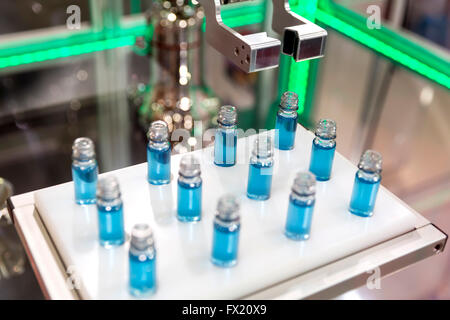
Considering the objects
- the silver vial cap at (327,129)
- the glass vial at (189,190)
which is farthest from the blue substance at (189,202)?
the silver vial cap at (327,129)

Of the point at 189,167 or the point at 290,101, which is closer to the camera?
the point at 189,167

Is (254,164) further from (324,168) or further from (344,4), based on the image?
(344,4)

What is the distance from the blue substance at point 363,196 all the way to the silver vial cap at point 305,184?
0.32 ft

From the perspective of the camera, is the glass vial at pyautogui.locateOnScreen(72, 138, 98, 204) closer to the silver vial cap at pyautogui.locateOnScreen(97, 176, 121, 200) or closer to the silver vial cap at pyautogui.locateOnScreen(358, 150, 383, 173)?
the silver vial cap at pyautogui.locateOnScreen(97, 176, 121, 200)

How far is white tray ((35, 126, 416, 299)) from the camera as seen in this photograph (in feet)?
2.37

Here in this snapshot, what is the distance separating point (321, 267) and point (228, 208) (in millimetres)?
171

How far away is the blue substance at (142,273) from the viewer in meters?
0.68

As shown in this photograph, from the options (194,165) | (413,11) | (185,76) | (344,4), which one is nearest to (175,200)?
(194,165)

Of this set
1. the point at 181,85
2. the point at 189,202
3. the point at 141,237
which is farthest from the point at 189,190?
the point at 181,85

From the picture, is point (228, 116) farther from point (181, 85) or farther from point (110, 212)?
point (181, 85)

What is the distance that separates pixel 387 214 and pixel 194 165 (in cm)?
29

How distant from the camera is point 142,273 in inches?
27.0

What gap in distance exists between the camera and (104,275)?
72 cm

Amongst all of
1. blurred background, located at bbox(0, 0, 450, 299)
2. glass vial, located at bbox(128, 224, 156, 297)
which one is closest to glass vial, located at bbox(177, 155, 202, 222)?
glass vial, located at bbox(128, 224, 156, 297)
